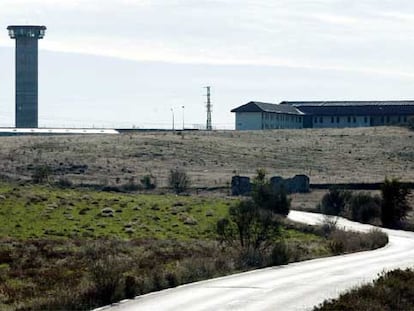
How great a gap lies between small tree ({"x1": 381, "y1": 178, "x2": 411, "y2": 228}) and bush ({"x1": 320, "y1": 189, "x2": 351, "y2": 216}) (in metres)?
5.07

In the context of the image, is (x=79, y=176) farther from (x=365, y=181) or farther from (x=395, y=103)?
(x=395, y=103)

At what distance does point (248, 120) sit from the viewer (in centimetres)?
14638

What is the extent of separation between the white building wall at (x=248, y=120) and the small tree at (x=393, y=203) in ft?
254

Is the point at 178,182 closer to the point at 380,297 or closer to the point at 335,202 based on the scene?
the point at 335,202

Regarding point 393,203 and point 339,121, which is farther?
point 339,121

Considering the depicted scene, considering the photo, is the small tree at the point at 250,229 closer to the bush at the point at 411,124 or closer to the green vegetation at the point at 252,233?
the green vegetation at the point at 252,233

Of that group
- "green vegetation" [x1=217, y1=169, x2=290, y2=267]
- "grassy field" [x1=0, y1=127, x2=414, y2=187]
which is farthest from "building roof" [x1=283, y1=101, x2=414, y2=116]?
"green vegetation" [x1=217, y1=169, x2=290, y2=267]

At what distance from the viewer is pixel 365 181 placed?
285 ft

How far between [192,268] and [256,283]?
9.23 ft

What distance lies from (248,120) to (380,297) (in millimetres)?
124182

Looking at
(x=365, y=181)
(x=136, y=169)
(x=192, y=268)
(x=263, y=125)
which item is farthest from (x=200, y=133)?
(x=192, y=268)

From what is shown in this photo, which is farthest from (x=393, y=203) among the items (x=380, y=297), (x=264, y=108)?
(x=264, y=108)

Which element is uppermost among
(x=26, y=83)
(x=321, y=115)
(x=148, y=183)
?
(x=26, y=83)

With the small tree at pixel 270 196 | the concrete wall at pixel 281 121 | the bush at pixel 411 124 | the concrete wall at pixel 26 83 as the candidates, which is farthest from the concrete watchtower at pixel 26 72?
the small tree at pixel 270 196
